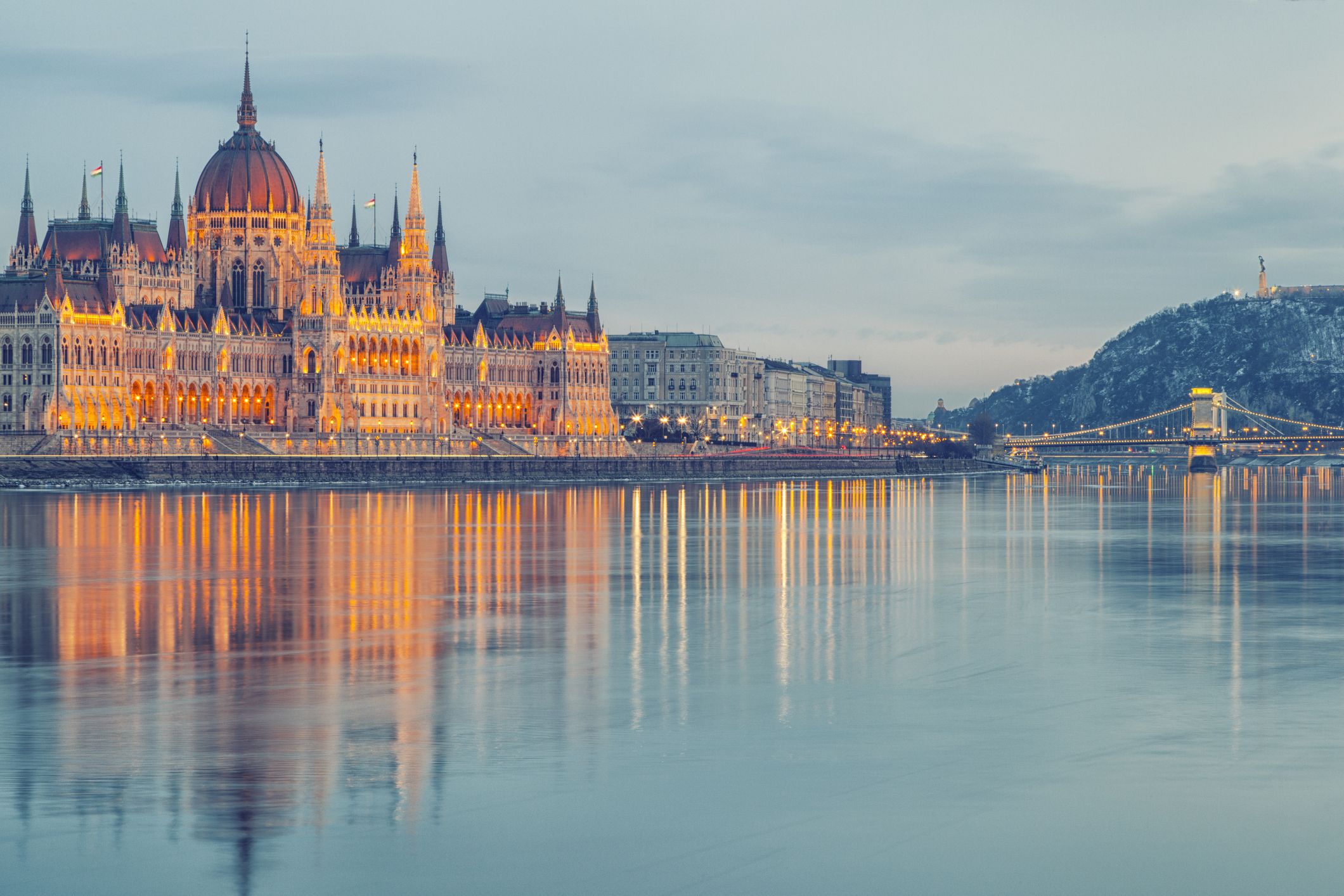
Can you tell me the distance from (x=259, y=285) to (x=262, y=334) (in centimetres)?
1040

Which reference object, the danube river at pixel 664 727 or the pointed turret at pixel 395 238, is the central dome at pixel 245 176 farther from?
the danube river at pixel 664 727

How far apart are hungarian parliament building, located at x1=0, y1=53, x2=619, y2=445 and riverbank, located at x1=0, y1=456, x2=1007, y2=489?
16.3 m

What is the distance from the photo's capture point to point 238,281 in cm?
15950

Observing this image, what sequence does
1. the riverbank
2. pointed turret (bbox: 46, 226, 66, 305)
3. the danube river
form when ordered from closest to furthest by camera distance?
the danube river
the riverbank
pointed turret (bbox: 46, 226, 66, 305)

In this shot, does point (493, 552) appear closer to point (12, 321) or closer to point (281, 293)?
point (12, 321)

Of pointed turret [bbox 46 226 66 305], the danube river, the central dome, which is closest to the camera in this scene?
the danube river

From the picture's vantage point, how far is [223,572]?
136 ft

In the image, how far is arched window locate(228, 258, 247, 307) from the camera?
521 ft

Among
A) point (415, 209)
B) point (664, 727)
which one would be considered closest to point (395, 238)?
point (415, 209)

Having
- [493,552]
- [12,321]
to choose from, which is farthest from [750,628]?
[12,321]

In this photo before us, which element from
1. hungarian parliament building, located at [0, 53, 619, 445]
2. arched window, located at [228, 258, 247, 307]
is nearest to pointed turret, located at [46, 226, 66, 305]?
hungarian parliament building, located at [0, 53, 619, 445]

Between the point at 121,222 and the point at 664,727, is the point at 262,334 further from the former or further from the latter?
the point at 664,727

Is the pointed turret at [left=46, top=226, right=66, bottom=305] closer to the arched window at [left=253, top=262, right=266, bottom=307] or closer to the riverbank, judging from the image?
the riverbank

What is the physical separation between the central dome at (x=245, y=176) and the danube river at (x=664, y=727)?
11639 centimetres
